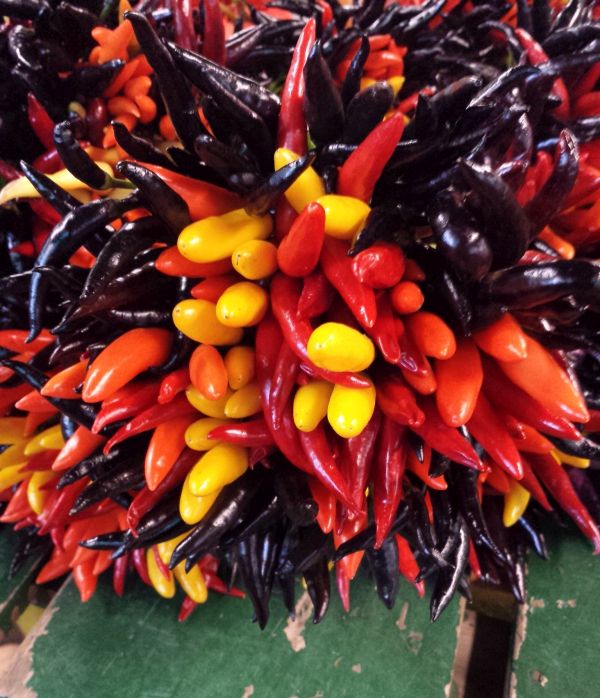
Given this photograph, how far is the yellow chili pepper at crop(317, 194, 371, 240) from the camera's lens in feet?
2.35

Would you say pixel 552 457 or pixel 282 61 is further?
pixel 282 61

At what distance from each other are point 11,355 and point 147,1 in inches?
30.9

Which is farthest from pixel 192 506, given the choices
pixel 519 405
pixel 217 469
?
pixel 519 405

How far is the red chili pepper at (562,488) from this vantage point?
104 cm

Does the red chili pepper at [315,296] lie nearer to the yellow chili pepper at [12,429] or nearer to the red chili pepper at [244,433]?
the red chili pepper at [244,433]

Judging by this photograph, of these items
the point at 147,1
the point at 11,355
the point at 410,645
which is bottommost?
the point at 410,645

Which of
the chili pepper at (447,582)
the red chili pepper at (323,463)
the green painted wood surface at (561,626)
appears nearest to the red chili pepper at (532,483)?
the chili pepper at (447,582)

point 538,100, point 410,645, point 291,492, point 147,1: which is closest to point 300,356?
point 291,492

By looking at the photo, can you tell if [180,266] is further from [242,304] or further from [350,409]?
[350,409]

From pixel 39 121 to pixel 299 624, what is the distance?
46.4 inches

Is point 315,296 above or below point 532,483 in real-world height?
above

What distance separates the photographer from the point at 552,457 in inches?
40.5

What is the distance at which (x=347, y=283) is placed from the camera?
2.30ft

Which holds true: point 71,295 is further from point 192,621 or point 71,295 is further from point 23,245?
point 192,621
